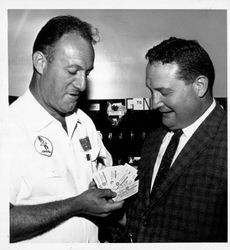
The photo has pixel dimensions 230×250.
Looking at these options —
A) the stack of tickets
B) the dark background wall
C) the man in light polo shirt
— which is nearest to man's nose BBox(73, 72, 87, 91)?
the man in light polo shirt

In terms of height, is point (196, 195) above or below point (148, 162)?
below

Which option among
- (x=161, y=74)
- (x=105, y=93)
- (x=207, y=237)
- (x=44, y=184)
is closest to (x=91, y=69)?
(x=105, y=93)

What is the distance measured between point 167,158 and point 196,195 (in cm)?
27

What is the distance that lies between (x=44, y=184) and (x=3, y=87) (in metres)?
0.57

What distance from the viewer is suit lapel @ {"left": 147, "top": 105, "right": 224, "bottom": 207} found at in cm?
192

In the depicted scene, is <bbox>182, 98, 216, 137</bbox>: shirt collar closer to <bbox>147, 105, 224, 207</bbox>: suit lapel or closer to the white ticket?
<bbox>147, 105, 224, 207</bbox>: suit lapel

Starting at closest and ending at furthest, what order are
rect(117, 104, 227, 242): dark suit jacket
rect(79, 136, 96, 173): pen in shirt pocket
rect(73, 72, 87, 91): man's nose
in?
rect(117, 104, 227, 242): dark suit jacket, rect(73, 72, 87, 91): man's nose, rect(79, 136, 96, 173): pen in shirt pocket

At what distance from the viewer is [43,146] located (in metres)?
1.99

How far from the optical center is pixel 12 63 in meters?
1.97

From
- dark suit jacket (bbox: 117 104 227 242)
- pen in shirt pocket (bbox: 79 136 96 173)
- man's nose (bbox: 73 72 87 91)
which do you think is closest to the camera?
dark suit jacket (bbox: 117 104 227 242)

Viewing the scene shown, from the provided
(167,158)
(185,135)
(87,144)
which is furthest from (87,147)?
(185,135)

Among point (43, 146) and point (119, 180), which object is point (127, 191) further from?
point (43, 146)

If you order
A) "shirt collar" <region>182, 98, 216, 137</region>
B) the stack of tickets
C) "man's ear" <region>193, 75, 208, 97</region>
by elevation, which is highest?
"man's ear" <region>193, 75, 208, 97</region>
